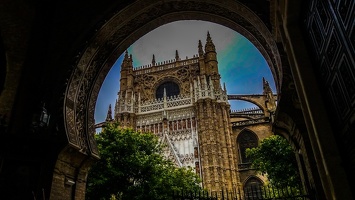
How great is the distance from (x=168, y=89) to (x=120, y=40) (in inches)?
1222

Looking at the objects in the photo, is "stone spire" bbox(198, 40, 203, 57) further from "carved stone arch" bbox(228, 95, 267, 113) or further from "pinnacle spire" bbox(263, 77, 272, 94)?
"pinnacle spire" bbox(263, 77, 272, 94)

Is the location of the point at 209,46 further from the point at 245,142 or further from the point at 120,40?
the point at 120,40

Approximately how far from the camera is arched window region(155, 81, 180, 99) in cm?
3831

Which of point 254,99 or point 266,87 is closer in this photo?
point 266,87

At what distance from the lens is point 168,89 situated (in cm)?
3900

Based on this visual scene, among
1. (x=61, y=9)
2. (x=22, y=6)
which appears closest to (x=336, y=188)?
(x=61, y=9)

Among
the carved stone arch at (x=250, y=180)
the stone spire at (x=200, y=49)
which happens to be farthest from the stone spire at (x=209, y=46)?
the carved stone arch at (x=250, y=180)

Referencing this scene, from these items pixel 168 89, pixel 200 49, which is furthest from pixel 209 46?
pixel 168 89

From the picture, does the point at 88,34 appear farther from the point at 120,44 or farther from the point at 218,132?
the point at 218,132

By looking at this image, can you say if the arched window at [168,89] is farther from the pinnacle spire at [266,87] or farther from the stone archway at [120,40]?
the stone archway at [120,40]

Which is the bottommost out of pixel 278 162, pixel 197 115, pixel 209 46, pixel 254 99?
pixel 278 162

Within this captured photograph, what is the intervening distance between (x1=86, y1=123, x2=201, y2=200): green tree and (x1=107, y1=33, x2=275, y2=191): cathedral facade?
13.8m

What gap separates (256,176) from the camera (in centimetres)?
3097

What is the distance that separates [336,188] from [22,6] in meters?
7.60
